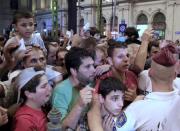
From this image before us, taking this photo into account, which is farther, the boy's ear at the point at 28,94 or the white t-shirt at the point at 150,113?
the boy's ear at the point at 28,94

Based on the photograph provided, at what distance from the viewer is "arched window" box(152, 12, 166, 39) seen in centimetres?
3938

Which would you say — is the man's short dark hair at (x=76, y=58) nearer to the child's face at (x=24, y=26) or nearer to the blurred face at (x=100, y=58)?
the blurred face at (x=100, y=58)

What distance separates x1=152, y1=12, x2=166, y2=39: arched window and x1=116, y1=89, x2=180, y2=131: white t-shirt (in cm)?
3702

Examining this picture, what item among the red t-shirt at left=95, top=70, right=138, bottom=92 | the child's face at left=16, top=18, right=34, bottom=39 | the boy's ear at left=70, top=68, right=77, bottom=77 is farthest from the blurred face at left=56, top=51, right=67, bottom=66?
the boy's ear at left=70, top=68, right=77, bottom=77

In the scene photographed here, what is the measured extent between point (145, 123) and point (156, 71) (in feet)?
1.37

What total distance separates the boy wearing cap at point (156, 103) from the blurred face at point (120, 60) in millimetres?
1221

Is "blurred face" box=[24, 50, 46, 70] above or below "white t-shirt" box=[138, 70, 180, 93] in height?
above

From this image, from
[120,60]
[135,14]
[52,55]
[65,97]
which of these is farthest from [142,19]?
[65,97]

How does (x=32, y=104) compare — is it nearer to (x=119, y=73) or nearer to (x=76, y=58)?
(x=76, y=58)

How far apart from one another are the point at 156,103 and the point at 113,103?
0.37 metres

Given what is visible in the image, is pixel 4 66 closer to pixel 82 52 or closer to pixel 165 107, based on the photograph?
pixel 82 52

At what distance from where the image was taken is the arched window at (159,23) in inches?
1550

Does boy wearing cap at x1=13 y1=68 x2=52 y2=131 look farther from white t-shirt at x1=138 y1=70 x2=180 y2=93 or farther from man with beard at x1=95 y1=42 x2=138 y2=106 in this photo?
white t-shirt at x1=138 y1=70 x2=180 y2=93

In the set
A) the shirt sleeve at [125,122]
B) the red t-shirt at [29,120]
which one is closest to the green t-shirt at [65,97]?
the red t-shirt at [29,120]
